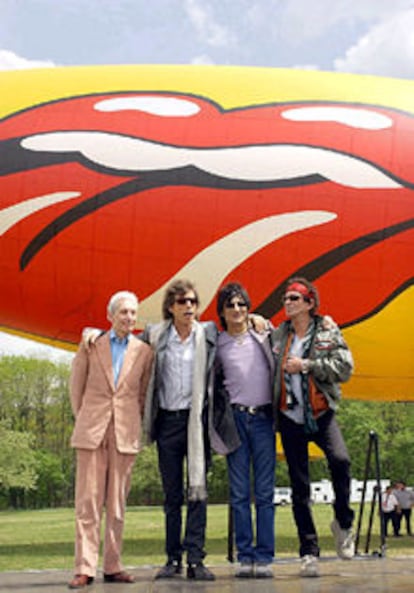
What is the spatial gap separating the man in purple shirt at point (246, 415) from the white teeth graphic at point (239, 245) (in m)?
4.19

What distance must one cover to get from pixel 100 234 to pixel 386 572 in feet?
18.4

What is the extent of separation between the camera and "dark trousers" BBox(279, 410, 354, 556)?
18.2 feet

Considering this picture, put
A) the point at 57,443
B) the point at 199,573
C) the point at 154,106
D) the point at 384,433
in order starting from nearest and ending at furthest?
the point at 199,573 < the point at 154,106 < the point at 384,433 < the point at 57,443

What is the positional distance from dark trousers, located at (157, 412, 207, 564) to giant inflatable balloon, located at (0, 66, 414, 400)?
448 centimetres

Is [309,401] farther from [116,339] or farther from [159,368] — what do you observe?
[116,339]

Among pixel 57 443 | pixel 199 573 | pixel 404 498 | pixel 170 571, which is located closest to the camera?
pixel 199 573

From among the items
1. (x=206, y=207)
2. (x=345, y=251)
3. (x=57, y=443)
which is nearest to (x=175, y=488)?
(x=206, y=207)

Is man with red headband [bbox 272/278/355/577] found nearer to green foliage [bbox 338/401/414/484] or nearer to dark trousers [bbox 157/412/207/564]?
dark trousers [bbox 157/412/207/564]

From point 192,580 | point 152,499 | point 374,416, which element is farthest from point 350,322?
point 152,499

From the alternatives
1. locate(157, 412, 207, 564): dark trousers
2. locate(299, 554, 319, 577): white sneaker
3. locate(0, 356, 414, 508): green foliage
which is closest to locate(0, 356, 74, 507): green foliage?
locate(0, 356, 414, 508): green foliage

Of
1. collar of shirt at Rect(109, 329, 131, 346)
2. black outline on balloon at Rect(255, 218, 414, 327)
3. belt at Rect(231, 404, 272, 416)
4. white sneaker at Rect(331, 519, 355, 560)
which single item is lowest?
white sneaker at Rect(331, 519, 355, 560)

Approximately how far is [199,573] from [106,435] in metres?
1.07

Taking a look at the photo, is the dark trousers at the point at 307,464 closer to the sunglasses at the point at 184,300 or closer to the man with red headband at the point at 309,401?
the man with red headband at the point at 309,401

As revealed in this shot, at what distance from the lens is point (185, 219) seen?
31.9 ft
